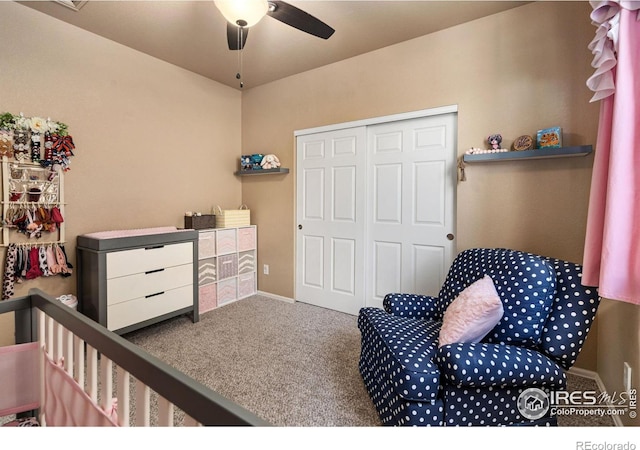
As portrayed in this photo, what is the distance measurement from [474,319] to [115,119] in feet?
10.7

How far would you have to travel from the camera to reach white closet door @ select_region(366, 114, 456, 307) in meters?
2.62

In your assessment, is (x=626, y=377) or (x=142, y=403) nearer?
(x=142, y=403)

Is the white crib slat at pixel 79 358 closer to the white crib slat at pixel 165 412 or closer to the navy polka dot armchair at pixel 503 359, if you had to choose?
the white crib slat at pixel 165 412

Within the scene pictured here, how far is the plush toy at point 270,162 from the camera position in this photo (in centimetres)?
354

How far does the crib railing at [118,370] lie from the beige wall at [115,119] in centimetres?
150

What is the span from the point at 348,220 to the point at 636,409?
7.56ft

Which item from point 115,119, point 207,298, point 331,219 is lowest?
point 207,298

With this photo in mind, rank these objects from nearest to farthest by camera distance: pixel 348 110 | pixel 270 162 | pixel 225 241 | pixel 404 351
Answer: pixel 404 351
pixel 348 110
pixel 225 241
pixel 270 162

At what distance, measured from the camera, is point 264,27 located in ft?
8.23

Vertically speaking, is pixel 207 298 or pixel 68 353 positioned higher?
pixel 68 353

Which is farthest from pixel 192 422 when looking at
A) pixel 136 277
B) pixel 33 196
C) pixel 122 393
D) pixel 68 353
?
pixel 33 196

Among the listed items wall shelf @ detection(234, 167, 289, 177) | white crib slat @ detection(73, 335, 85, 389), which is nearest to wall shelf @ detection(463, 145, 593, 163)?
wall shelf @ detection(234, 167, 289, 177)

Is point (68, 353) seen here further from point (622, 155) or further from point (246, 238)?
point (246, 238)
